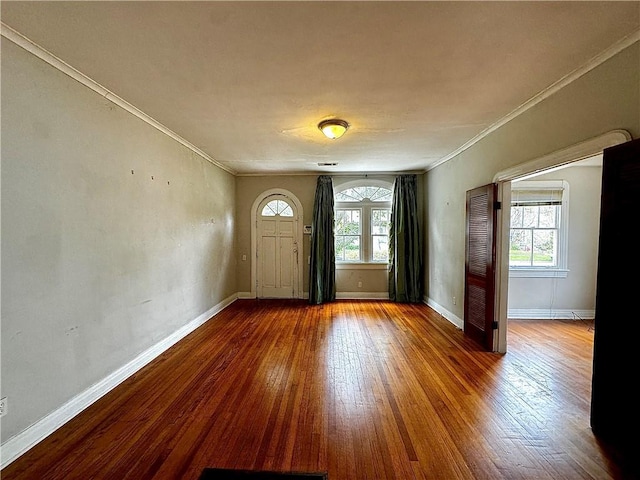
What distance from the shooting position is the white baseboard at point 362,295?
623cm

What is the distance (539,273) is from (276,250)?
4719 millimetres

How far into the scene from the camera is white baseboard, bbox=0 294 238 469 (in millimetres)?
1820

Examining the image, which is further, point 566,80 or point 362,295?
point 362,295

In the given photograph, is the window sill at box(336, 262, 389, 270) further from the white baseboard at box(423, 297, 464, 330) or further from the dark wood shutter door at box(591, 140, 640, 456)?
the dark wood shutter door at box(591, 140, 640, 456)

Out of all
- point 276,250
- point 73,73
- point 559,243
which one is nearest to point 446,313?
point 559,243

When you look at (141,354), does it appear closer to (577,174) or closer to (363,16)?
(363,16)

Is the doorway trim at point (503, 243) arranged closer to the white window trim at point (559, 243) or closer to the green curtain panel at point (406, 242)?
the white window trim at point (559, 243)

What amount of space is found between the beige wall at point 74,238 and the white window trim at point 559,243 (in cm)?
523

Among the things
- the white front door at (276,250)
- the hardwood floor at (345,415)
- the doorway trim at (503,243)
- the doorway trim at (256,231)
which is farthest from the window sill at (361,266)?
the doorway trim at (503,243)

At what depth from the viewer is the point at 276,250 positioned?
6312 millimetres

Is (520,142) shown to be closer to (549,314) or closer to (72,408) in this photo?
(549,314)

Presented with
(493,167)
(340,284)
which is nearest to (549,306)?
(493,167)

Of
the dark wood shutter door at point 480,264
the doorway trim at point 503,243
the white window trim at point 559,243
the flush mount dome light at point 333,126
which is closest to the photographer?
the doorway trim at point 503,243

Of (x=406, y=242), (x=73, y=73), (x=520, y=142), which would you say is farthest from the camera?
(x=406, y=242)
